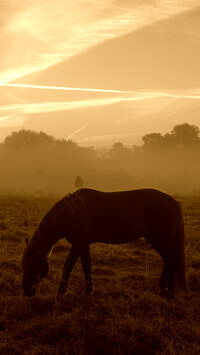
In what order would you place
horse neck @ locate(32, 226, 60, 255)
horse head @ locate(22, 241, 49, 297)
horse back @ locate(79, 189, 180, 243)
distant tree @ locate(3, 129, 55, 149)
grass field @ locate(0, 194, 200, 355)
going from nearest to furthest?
1. grass field @ locate(0, 194, 200, 355)
2. horse head @ locate(22, 241, 49, 297)
3. horse neck @ locate(32, 226, 60, 255)
4. horse back @ locate(79, 189, 180, 243)
5. distant tree @ locate(3, 129, 55, 149)

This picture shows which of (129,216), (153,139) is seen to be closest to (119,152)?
(153,139)

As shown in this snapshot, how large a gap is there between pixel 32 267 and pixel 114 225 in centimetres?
174

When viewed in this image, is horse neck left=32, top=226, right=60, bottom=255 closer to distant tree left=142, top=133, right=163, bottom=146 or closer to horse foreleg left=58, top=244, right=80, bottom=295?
horse foreleg left=58, top=244, right=80, bottom=295

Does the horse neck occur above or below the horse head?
above

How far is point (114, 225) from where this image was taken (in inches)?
275

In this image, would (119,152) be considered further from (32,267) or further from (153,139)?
(32,267)

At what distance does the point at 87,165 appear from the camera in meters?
69.3

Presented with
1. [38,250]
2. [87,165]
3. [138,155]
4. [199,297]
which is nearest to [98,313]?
[38,250]

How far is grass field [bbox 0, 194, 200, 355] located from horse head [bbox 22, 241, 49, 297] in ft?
0.81

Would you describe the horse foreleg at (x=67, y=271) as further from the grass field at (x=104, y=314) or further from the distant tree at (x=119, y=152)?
the distant tree at (x=119, y=152)

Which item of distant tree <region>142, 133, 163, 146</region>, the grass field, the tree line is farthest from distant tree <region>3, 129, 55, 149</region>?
the grass field

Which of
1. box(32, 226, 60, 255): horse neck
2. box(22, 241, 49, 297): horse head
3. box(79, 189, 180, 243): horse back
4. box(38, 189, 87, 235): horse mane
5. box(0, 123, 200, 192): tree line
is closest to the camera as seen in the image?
box(22, 241, 49, 297): horse head

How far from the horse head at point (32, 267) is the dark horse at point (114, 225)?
0.07 meters

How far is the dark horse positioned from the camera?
267 inches
